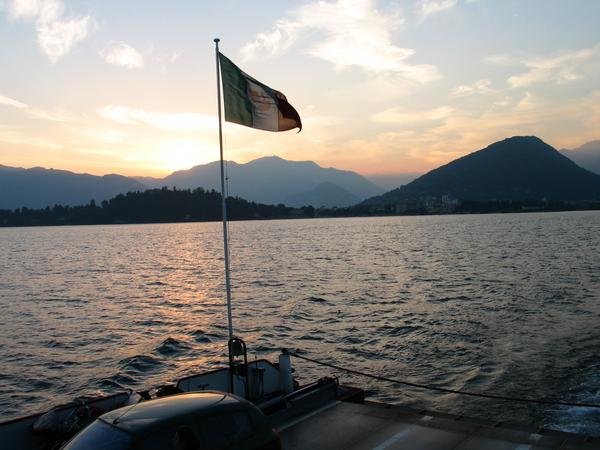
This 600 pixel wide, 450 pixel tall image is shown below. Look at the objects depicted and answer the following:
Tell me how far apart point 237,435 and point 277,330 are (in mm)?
25089

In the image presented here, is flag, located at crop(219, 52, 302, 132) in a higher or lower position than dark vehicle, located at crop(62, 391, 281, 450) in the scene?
higher

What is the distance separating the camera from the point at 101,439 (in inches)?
309

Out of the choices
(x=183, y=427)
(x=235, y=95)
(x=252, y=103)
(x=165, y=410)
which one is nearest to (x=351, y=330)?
(x=252, y=103)

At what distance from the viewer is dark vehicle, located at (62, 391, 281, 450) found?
7.84 meters

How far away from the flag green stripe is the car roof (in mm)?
7351

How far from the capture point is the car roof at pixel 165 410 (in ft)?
26.5

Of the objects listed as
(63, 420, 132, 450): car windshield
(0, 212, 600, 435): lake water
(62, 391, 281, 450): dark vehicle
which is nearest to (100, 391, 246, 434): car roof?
(62, 391, 281, 450): dark vehicle

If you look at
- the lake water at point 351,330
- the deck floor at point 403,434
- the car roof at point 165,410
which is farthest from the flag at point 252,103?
the lake water at point 351,330

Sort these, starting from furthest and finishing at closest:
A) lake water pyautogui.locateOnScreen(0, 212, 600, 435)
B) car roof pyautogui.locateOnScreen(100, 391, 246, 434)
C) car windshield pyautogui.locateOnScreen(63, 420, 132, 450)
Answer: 1. lake water pyautogui.locateOnScreen(0, 212, 600, 435)
2. car roof pyautogui.locateOnScreen(100, 391, 246, 434)
3. car windshield pyautogui.locateOnScreen(63, 420, 132, 450)

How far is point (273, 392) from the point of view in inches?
621

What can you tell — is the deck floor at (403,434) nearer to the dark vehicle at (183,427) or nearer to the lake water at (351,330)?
the dark vehicle at (183,427)

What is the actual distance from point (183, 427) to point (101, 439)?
124cm

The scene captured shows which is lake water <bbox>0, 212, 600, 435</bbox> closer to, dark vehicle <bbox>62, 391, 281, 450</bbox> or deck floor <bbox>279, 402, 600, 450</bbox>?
deck floor <bbox>279, 402, 600, 450</bbox>

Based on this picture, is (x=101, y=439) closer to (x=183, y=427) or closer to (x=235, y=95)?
(x=183, y=427)
